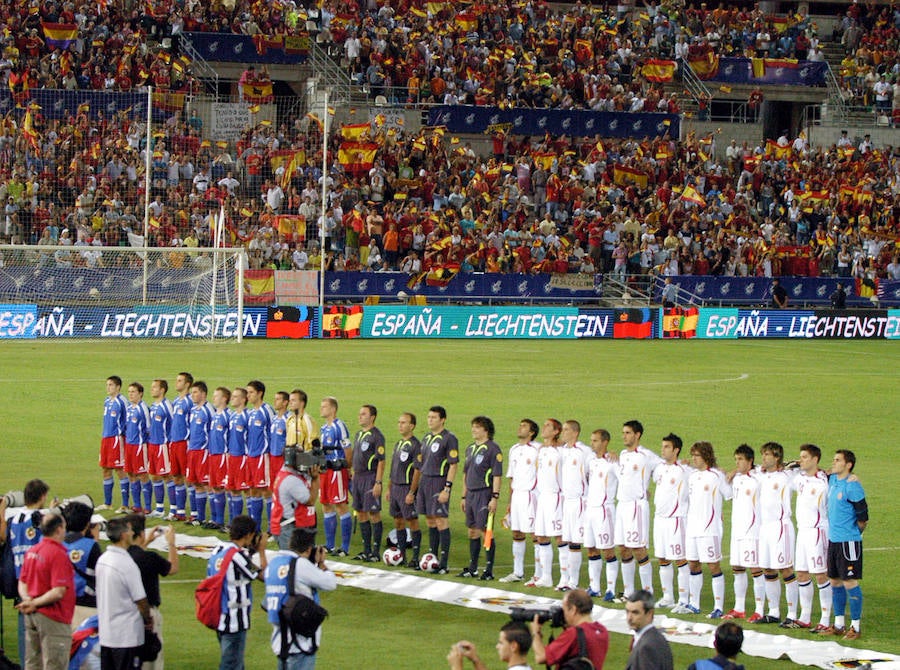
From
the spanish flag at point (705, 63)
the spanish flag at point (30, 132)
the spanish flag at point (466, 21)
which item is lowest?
the spanish flag at point (30, 132)

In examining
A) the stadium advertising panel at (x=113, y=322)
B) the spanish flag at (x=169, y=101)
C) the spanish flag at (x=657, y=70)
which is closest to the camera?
the stadium advertising panel at (x=113, y=322)

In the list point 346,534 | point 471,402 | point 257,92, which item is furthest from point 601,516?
point 257,92

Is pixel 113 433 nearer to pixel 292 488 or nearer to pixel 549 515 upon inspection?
pixel 292 488

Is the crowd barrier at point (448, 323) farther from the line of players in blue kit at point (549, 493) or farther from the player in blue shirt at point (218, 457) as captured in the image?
the player in blue shirt at point (218, 457)

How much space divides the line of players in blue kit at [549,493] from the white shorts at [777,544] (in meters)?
0.01

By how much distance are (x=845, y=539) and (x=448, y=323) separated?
32.3 meters

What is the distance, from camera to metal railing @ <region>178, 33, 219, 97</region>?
5103cm

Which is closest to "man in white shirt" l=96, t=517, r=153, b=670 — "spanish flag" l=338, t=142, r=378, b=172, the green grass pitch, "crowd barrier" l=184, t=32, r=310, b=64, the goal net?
the green grass pitch

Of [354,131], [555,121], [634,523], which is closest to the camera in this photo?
[634,523]

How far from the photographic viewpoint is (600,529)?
1633 centimetres

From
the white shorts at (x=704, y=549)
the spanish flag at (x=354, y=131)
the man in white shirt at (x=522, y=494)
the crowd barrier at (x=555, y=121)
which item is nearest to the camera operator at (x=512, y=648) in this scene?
the white shorts at (x=704, y=549)

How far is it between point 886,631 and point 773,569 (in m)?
1.31

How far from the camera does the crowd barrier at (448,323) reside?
1581 inches

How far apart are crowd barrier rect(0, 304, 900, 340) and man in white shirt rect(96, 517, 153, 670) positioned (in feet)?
99.3
